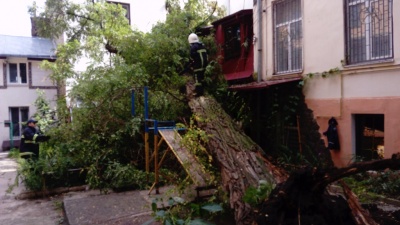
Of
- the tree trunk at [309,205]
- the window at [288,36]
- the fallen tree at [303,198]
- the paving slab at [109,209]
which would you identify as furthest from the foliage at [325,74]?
the tree trunk at [309,205]

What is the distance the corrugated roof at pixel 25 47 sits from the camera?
19.3 meters

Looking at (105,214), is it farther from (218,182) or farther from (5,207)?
(5,207)

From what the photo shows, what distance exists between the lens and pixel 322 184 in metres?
3.31

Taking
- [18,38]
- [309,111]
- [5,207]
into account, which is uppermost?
[18,38]

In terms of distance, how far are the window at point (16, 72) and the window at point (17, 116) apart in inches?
58.9

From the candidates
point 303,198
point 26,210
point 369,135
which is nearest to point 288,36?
point 369,135

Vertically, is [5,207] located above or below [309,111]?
below

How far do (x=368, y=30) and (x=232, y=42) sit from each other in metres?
4.78

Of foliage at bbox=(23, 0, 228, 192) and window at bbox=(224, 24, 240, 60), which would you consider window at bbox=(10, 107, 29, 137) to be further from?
window at bbox=(224, 24, 240, 60)

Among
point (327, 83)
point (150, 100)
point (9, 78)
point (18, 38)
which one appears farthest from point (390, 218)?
point (18, 38)

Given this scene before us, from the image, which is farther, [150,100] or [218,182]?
[150,100]

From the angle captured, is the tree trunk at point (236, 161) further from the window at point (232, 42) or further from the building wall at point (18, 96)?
the building wall at point (18, 96)

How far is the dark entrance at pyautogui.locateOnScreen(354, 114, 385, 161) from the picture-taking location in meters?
7.10

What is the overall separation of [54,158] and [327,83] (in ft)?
20.5
